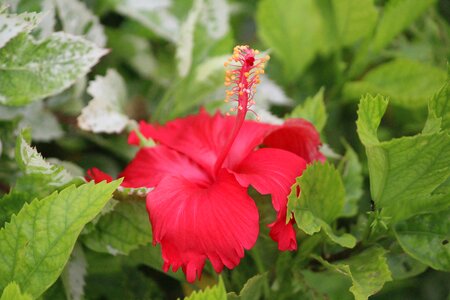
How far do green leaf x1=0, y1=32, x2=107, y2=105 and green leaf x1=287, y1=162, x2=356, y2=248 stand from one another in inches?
7.7

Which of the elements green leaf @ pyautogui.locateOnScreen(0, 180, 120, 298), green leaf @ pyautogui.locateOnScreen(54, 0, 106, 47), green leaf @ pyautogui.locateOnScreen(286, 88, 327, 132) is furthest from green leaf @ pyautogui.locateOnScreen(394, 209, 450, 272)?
green leaf @ pyautogui.locateOnScreen(54, 0, 106, 47)

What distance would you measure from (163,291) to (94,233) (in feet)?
0.37

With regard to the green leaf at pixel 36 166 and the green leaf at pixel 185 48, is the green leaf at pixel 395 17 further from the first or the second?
the green leaf at pixel 36 166

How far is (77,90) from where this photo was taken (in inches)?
24.0

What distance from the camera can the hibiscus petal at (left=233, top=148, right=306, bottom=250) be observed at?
414mm

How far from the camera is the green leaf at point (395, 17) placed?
0.61 meters

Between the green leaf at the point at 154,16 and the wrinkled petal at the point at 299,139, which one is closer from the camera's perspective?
the wrinkled petal at the point at 299,139

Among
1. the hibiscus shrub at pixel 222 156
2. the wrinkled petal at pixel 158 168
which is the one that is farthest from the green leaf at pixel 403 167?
the wrinkled petal at pixel 158 168

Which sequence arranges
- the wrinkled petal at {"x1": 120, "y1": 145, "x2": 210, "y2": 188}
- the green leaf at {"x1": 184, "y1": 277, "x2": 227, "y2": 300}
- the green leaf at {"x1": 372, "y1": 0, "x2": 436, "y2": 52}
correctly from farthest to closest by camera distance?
the green leaf at {"x1": 372, "y1": 0, "x2": 436, "y2": 52}, the wrinkled petal at {"x1": 120, "y1": 145, "x2": 210, "y2": 188}, the green leaf at {"x1": 184, "y1": 277, "x2": 227, "y2": 300}

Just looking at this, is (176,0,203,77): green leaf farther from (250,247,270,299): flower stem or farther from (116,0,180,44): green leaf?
(250,247,270,299): flower stem

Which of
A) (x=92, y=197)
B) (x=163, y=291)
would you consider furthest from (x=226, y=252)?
(x=163, y=291)

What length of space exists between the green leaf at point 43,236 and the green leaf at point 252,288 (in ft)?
0.36

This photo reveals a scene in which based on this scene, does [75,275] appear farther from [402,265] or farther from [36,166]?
[402,265]

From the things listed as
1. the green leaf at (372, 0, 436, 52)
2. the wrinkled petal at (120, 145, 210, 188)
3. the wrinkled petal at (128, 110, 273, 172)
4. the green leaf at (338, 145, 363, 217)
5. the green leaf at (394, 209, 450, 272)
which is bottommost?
the green leaf at (338, 145, 363, 217)
